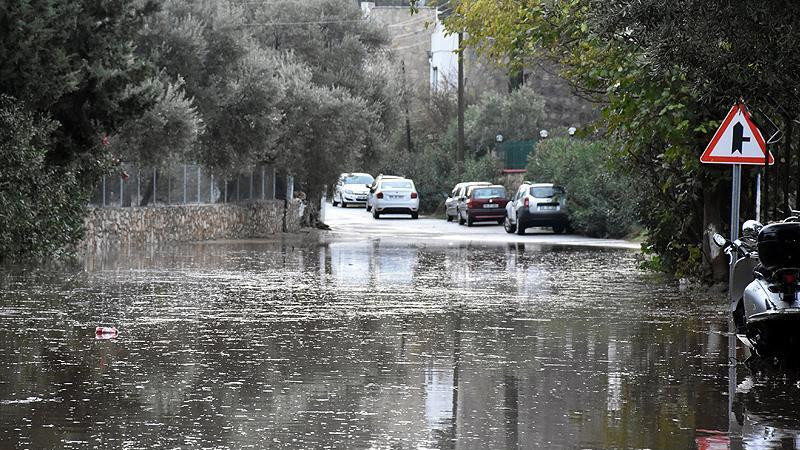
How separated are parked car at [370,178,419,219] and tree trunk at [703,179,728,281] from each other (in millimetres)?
40581

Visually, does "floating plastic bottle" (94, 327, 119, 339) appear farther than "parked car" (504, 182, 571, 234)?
No

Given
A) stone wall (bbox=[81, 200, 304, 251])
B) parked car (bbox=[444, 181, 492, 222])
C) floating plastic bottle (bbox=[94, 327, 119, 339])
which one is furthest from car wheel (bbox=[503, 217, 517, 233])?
floating plastic bottle (bbox=[94, 327, 119, 339])

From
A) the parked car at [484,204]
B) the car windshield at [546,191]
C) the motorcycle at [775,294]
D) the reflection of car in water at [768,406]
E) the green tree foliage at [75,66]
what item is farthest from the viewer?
the parked car at [484,204]

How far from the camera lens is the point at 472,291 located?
20750 mm

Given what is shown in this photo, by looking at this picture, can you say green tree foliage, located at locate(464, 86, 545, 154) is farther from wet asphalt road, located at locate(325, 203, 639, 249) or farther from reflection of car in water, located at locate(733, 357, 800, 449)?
reflection of car in water, located at locate(733, 357, 800, 449)

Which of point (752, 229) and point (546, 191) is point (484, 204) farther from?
point (752, 229)

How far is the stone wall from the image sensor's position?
113 ft

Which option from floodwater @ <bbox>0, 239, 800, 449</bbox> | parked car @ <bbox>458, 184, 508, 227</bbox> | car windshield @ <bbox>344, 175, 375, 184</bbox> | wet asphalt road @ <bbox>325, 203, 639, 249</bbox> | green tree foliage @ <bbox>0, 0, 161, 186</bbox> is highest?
green tree foliage @ <bbox>0, 0, 161, 186</bbox>

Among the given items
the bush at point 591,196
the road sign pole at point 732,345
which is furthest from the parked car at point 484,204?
the road sign pole at point 732,345

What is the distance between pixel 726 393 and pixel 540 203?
118ft

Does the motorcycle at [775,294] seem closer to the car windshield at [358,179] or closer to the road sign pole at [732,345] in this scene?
the road sign pole at [732,345]

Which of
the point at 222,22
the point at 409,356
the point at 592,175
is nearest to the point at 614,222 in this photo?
the point at 592,175

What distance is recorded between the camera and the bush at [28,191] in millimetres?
23438

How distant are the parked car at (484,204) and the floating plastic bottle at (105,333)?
134ft
